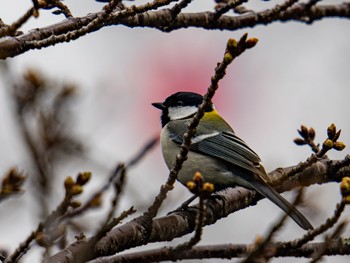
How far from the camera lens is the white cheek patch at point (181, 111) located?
4934mm

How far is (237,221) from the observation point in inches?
224

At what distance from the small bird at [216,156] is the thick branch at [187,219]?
3.3 inches

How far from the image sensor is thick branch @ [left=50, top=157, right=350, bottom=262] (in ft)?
7.98

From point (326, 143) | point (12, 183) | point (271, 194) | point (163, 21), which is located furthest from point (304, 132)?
point (12, 183)

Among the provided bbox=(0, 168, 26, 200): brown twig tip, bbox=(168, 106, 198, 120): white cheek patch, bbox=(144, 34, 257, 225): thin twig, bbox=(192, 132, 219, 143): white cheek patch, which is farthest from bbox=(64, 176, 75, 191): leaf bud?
bbox=(168, 106, 198, 120): white cheek patch

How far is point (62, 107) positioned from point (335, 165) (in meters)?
2.70

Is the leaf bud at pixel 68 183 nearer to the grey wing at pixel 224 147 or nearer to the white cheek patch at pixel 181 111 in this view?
the grey wing at pixel 224 147

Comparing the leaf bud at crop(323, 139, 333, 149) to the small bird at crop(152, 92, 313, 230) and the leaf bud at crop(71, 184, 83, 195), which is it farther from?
the leaf bud at crop(71, 184, 83, 195)

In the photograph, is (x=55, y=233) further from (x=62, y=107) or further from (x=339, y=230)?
(x=339, y=230)

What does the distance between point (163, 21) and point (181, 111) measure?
1.73 metres

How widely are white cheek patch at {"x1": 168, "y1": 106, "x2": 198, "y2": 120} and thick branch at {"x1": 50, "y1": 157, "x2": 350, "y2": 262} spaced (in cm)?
114

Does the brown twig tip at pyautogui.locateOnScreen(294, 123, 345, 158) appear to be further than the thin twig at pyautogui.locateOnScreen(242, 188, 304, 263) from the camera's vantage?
Yes

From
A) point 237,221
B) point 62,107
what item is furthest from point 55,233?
point 237,221

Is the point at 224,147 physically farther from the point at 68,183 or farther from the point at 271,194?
the point at 68,183
